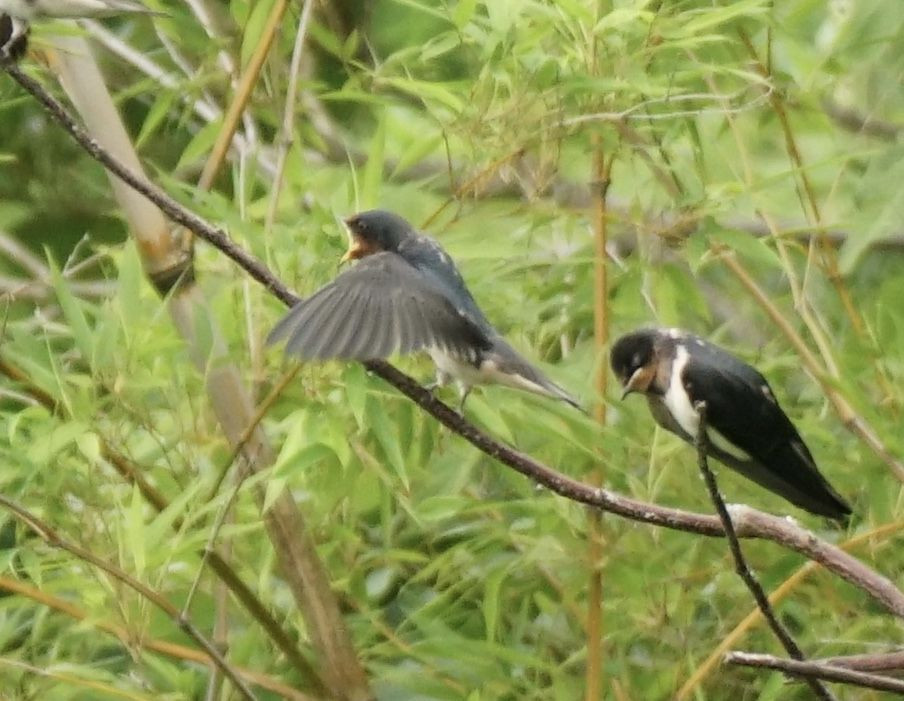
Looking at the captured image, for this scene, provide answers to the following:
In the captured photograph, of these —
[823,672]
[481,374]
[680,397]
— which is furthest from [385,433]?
[823,672]

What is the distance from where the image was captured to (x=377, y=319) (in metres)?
0.89

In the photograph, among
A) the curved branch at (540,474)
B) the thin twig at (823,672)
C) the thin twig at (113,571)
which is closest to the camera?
the thin twig at (823,672)

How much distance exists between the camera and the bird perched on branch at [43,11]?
38.8 inches

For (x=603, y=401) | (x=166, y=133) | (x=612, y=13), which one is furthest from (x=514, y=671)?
(x=166, y=133)

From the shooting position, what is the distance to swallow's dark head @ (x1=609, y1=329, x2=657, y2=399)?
3.25ft

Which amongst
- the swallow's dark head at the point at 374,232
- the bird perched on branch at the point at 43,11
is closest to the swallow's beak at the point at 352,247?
the swallow's dark head at the point at 374,232

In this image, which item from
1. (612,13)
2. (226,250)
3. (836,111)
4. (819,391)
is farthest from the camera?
(836,111)

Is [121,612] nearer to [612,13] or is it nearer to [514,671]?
[514,671]

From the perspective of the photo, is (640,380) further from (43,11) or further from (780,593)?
(43,11)

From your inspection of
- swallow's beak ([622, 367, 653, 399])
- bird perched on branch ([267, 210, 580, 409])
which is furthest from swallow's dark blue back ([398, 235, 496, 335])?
swallow's beak ([622, 367, 653, 399])

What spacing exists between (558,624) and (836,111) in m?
0.56

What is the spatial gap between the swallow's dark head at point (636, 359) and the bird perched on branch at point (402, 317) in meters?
0.04

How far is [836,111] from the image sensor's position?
141cm

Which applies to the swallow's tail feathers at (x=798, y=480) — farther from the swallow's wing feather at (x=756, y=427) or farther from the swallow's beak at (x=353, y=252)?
the swallow's beak at (x=353, y=252)
